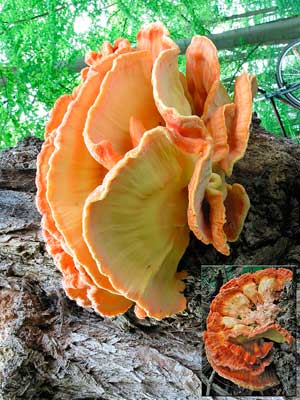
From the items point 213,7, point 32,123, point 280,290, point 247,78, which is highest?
point 213,7

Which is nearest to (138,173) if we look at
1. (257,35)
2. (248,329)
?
(248,329)

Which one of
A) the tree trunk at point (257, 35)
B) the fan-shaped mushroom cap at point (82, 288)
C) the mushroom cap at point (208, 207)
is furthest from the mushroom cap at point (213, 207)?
the tree trunk at point (257, 35)

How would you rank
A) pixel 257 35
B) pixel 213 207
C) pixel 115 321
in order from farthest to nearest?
1. pixel 257 35
2. pixel 115 321
3. pixel 213 207

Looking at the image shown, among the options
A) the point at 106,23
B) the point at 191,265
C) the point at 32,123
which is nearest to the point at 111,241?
the point at 191,265

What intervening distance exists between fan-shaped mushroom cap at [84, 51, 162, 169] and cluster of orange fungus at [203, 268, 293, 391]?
40cm

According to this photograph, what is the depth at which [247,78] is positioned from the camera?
0.90 m

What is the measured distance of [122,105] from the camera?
85cm

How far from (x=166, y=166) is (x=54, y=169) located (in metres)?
0.22

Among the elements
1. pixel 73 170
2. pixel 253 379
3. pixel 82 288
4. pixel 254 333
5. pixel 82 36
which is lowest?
pixel 253 379

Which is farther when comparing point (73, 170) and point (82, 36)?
point (82, 36)

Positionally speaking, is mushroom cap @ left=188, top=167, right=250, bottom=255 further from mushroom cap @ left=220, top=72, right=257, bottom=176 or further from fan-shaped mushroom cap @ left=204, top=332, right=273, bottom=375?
fan-shaped mushroom cap @ left=204, top=332, right=273, bottom=375

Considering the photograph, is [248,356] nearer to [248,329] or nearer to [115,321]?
[248,329]

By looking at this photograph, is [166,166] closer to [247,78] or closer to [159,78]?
[159,78]

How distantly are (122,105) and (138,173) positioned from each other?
18 centimetres
